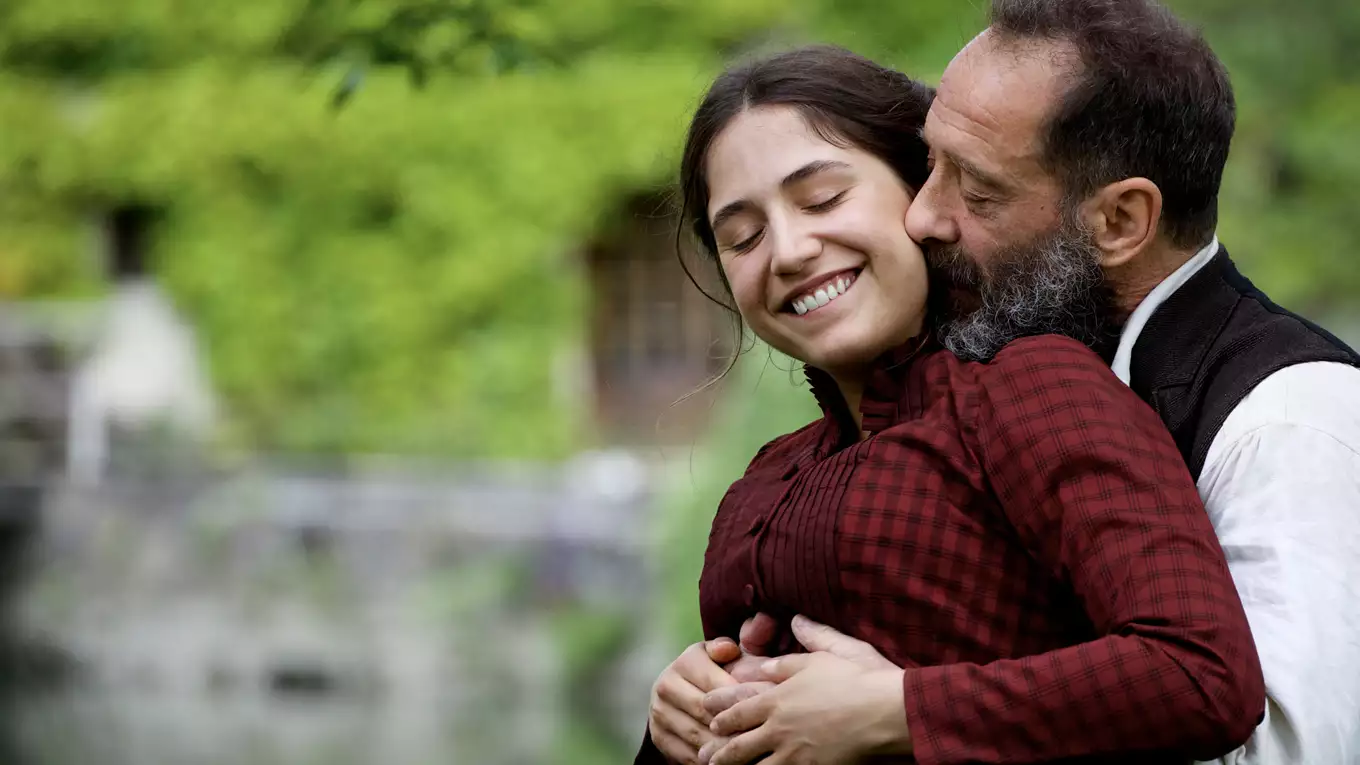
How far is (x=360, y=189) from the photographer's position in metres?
13.8

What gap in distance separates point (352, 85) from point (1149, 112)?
6.03 ft

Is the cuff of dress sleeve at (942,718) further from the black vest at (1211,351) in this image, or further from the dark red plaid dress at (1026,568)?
the black vest at (1211,351)

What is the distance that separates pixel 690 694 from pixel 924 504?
449 millimetres

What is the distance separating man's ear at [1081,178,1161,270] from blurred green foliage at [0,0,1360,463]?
1083 cm

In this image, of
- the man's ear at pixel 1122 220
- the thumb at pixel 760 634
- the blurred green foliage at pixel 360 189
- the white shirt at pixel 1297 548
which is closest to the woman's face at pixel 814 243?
the man's ear at pixel 1122 220

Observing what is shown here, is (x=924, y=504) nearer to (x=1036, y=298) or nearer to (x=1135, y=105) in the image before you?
(x=1036, y=298)

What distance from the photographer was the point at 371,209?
1390 cm

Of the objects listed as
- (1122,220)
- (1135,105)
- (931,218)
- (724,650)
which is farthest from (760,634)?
(1135,105)

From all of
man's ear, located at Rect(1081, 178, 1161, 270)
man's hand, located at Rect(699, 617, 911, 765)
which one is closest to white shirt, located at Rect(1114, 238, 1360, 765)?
man's ear, located at Rect(1081, 178, 1161, 270)

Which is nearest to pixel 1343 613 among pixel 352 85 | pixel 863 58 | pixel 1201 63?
pixel 1201 63

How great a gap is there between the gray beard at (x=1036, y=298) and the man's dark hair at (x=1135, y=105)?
0.07 metres

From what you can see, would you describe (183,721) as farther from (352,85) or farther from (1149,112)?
(1149,112)

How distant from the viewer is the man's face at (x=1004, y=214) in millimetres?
1927

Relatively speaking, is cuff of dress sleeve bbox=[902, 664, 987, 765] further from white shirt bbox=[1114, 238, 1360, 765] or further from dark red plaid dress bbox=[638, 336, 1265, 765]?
white shirt bbox=[1114, 238, 1360, 765]
